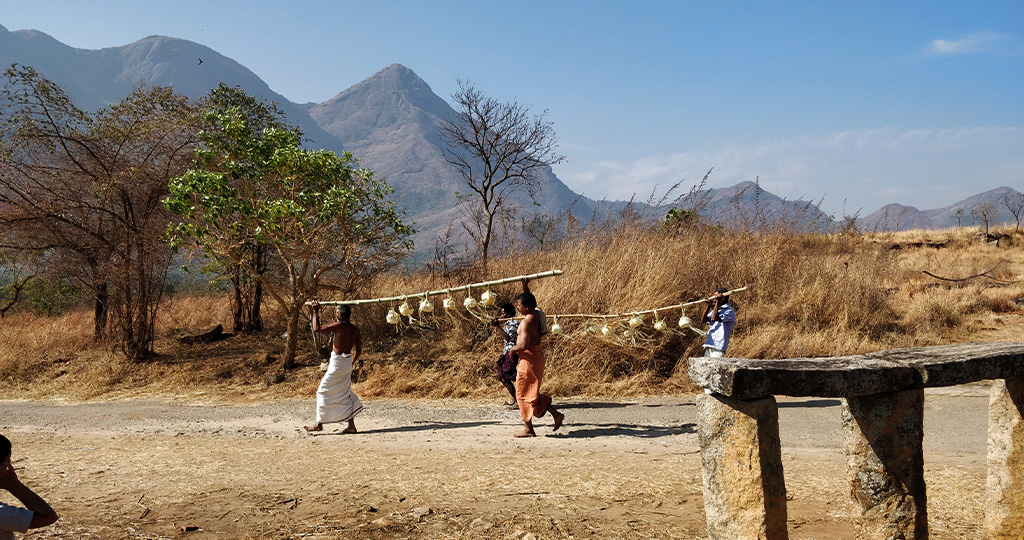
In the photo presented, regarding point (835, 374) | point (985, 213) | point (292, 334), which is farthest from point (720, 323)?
point (985, 213)

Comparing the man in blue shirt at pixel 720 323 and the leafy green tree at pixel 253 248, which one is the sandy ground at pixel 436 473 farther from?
the leafy green tree at pixel 253 248

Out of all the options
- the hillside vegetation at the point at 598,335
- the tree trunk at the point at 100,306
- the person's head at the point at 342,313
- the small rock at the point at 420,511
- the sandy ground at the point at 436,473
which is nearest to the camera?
the sandy ground at the point at 436,473

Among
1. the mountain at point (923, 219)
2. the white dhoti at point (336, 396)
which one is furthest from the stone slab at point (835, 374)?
the mountain at point (923, 219)

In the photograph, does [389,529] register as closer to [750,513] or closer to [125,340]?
[750,513]

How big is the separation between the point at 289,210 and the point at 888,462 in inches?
343

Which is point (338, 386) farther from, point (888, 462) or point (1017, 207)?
point (1017, 207)

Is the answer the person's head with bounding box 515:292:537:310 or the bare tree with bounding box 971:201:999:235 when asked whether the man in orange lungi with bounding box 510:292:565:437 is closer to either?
the person's head with bounding box 515:292:537:310

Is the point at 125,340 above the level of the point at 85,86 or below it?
below

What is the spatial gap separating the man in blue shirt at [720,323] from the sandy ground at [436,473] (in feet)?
3.05

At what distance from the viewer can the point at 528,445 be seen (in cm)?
623

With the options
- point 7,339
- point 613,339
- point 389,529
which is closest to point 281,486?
point 389,529

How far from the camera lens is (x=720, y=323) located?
7492 millimetres

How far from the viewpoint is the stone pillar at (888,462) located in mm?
2887

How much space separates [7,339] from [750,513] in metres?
15.5
